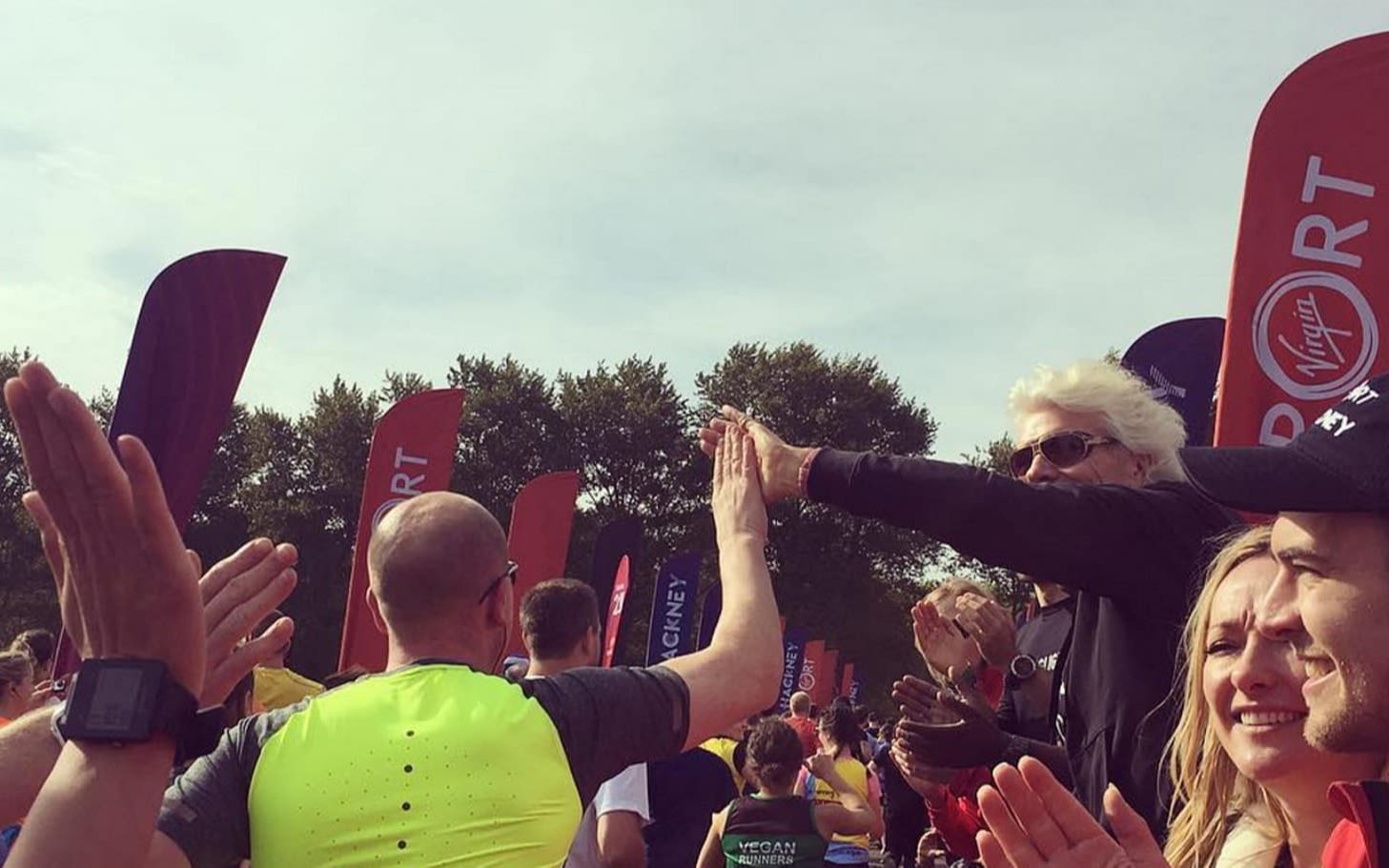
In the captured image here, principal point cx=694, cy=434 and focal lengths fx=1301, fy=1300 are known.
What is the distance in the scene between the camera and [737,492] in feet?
9.84

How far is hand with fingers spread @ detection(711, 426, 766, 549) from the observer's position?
9.56ft

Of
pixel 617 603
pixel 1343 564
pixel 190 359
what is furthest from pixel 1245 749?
pixel 617 603

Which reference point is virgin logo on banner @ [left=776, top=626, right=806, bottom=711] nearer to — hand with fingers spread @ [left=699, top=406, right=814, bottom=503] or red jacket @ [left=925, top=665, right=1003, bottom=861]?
red jacket @ [left=925, top=665, right=1003, bottom=861]

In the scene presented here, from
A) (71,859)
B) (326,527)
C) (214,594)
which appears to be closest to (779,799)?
(214,594)

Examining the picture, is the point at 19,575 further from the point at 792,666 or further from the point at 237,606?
the point at 237,606

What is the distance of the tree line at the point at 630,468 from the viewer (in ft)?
143

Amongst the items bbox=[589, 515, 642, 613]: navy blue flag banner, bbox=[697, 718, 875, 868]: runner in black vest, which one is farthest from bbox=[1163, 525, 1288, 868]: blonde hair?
bbox=[589, 515, 642, 613]: navy blue flag banner

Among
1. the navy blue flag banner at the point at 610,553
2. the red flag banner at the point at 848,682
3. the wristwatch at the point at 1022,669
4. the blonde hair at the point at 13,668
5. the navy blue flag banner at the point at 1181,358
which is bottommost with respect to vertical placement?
the red flag banner at the point at 848,682

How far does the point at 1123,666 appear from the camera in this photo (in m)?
3.07

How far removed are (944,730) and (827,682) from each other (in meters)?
34.4

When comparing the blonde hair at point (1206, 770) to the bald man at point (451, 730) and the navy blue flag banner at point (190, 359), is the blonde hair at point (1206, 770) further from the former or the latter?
the navy blue flag banner at point (190, 359)

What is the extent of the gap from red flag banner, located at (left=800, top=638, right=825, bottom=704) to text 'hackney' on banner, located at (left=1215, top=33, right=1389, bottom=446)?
28515mm

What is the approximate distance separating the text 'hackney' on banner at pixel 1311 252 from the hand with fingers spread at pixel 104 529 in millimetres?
3844

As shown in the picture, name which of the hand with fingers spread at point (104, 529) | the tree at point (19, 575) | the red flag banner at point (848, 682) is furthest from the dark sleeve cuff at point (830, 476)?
the tree at point (19, 575)
